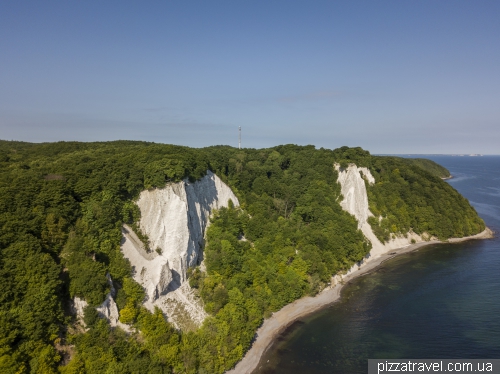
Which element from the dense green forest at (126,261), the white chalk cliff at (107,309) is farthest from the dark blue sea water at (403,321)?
the white chalk cliff at (107,309)

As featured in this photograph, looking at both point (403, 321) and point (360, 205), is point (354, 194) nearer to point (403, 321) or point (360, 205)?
point (360, 205)

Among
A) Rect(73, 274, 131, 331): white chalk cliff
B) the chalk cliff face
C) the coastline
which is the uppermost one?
the chalk cliff face

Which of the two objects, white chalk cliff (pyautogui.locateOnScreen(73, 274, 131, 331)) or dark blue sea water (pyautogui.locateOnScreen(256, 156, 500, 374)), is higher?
white chalk cliff (pyautogui.locateOnScreen(73, 274, 131, 331))

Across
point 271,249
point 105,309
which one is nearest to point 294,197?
point 271,249

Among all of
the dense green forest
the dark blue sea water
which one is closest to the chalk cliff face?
the dense green forest

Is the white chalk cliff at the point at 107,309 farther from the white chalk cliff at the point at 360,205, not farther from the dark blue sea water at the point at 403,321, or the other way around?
the white chalk cliff at the point at 360,205

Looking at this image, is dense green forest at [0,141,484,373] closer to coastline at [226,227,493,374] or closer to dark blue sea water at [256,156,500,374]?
coastline at [226,227,493,374]
